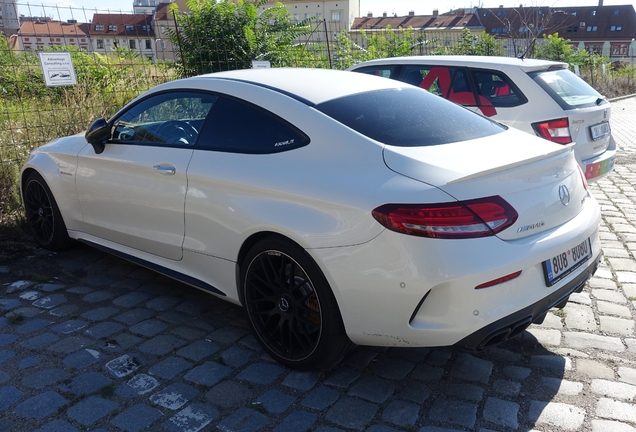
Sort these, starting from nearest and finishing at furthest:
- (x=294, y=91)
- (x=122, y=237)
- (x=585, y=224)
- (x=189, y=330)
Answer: (x=585, y=224)
(x=294, y=91)
(x=189, y=330)
(x=122, y=237)

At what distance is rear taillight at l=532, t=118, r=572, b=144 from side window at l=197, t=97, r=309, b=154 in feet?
12.3

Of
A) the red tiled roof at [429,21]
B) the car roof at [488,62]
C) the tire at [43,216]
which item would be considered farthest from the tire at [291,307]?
the red tiled roof at [429,21]

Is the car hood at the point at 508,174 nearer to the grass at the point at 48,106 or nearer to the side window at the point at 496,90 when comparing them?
the side window at the point at 496,90

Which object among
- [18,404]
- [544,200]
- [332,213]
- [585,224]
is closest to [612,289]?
[585,224]

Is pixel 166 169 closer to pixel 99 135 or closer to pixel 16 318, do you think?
pixel 99 135

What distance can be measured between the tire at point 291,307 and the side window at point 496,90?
4221mm

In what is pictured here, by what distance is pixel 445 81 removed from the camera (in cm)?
722

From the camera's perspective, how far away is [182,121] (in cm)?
423

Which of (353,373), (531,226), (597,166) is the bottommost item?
(353,373)

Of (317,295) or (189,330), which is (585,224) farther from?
(189,330)

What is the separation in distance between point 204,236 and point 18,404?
1.35 m

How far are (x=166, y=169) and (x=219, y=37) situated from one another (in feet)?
23.4

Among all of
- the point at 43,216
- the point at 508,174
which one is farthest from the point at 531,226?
the point at 43,216

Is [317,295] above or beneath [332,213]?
beneath
